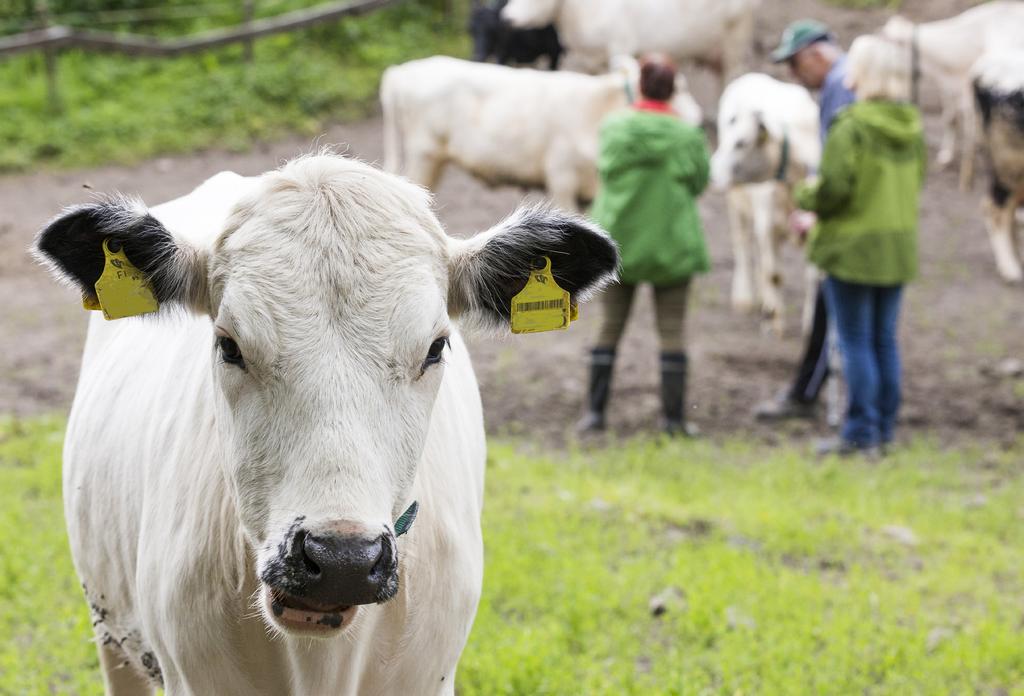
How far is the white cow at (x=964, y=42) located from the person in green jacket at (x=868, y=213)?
6547 millimetres

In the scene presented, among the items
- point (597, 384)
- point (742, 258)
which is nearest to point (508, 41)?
point (742, 258)

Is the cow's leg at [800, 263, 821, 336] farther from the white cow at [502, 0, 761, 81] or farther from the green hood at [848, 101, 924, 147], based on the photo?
the white cow at [502, 0, 761, 81]

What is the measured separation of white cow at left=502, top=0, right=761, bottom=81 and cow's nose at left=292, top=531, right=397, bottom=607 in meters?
12.6

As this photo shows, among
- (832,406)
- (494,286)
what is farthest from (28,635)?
(832,406)

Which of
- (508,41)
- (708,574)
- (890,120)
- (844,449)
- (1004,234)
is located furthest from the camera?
(508,41)

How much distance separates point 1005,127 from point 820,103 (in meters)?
3.01

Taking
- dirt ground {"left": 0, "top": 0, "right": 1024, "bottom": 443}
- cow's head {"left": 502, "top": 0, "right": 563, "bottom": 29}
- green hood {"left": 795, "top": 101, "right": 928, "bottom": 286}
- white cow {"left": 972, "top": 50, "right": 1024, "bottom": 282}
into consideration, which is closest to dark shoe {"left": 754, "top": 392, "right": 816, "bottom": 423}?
dirt ground {"left": 0, "top": 0, "right": 1024, "bottom": 443}

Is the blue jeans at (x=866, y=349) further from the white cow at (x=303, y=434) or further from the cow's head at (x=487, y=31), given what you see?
the cow's head at (x=487, y=31)

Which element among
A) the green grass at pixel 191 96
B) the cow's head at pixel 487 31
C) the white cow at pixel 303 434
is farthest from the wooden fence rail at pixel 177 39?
the white cow at pixel 303 434

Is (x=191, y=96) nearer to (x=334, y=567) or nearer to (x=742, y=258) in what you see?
(x=742, y=258)

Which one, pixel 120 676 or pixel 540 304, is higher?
pixel 540 304

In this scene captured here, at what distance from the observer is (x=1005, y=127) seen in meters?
10.4

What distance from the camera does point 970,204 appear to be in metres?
13.9

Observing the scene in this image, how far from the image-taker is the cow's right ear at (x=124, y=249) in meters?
2.64
